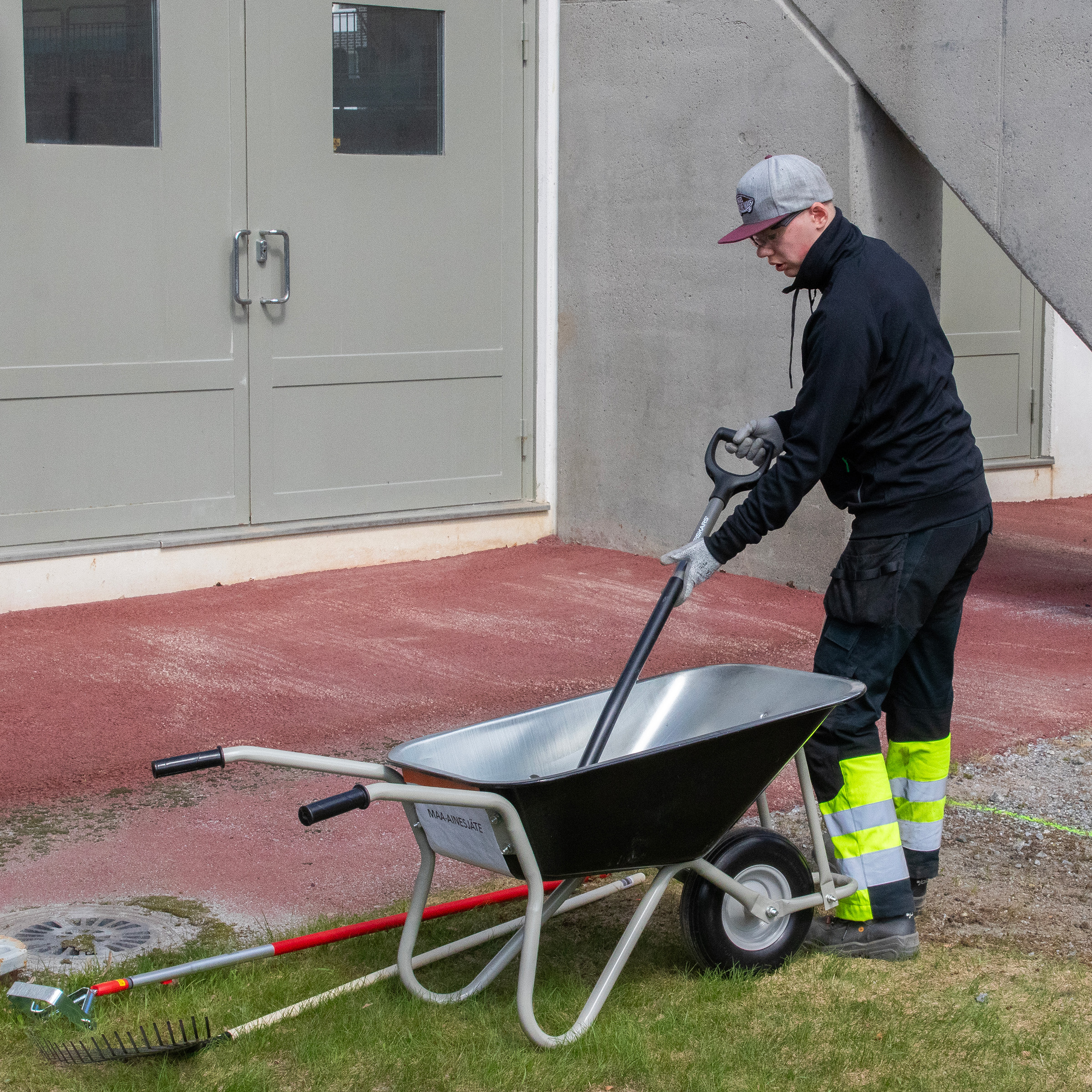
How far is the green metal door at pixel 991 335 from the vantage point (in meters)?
9.47

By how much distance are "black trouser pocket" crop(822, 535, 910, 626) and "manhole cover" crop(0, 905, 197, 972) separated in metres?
1.82

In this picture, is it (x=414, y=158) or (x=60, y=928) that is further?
(x=414, y=158)

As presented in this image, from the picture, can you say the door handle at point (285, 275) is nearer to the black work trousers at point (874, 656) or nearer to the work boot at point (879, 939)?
the black work trousers at point (874, 656)

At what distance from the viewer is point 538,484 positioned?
27.6ft

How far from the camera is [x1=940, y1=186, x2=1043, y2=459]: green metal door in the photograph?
9.47 m

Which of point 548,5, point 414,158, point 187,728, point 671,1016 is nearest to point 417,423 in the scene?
point 414,158

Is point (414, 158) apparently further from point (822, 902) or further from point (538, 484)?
point (822, 902)

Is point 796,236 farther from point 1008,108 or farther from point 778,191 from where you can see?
point 1008,108

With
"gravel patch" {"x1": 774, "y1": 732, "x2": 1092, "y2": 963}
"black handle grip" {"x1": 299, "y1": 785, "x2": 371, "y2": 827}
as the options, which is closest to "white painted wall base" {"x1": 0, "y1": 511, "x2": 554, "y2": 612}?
"gravel patch" {"x1": 774, "y1": 732, "x2": 1092, "y2": 963}

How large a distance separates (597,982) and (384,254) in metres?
5.09

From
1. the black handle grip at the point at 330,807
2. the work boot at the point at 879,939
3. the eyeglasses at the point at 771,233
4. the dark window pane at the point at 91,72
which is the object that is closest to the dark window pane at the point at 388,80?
the dark window pane at the point at 91,72

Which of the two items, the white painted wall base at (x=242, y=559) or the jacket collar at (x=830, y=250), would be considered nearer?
the jacket collar at (x=830, y=250)

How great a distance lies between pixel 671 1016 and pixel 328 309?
4.95m

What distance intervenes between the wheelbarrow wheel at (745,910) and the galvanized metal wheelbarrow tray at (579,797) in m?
0.03
